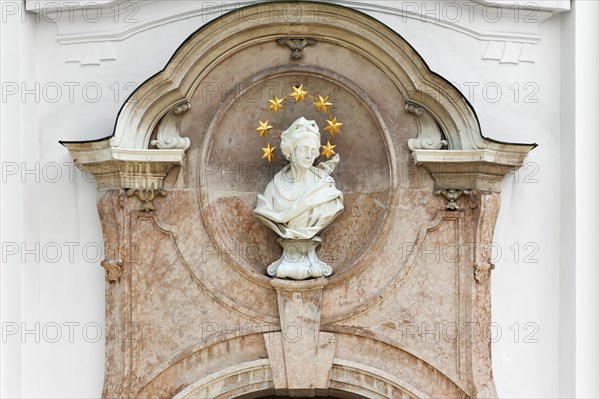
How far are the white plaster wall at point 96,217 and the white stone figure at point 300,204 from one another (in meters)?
1.08

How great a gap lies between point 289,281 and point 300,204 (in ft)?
1.77

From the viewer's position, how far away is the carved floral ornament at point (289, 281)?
11.2m

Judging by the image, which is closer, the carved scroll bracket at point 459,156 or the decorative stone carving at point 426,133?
the carved scroll bracket at point 459,156

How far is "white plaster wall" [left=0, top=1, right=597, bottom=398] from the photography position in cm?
1142

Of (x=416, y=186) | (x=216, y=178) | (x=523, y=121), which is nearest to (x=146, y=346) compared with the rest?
(x=216, y=178)

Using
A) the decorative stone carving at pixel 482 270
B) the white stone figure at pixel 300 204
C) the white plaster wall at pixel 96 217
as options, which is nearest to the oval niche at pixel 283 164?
the white stone figure at pixel 300 204

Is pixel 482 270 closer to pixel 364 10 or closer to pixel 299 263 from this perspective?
pixel 299 263

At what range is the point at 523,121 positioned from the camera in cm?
1153

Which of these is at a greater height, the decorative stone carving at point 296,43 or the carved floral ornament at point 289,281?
the decorative stone carving at point 296,43

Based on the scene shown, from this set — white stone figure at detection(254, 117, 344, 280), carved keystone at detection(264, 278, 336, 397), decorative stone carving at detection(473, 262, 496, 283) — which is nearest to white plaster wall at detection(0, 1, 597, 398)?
decorative stone carving at detection(473, 262, 496, 283)

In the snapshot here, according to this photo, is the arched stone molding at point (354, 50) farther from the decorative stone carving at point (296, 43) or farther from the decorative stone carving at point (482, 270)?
the decorative stone carving at point (482, 270)

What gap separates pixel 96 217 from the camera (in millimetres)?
11461

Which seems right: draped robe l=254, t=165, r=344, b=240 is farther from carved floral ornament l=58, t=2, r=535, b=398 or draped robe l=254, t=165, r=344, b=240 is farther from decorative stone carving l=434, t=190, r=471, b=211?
decorative stone carving l=434, t=190, r=471, b=211

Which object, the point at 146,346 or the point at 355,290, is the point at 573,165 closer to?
the point at 355,290
